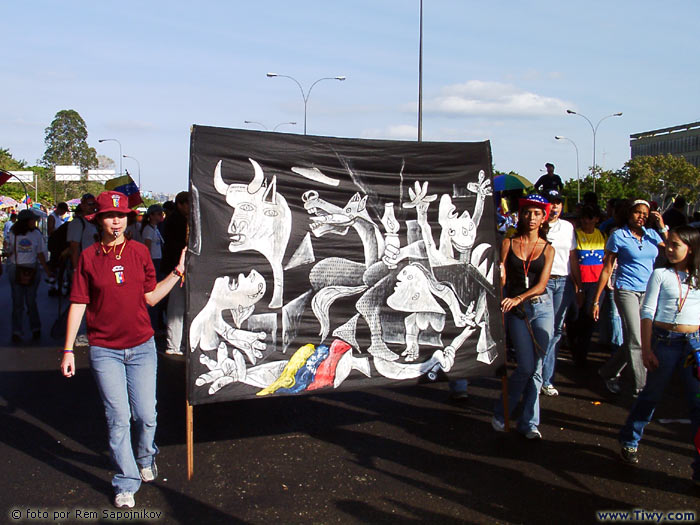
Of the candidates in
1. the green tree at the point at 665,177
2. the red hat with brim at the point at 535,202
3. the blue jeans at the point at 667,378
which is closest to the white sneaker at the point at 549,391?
the blue jeans at the point at 667,378

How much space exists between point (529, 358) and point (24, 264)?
7515 mm

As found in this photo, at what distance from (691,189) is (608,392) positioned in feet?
243

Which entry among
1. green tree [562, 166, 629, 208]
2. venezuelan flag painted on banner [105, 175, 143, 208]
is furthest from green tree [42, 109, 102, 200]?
venezuelan flag painted on banner [105, 175, 143, 208]

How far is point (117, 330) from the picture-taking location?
435 cm

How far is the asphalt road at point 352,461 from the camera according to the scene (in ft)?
13.9

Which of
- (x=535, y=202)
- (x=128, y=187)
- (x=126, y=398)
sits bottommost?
(x=126, y=398)

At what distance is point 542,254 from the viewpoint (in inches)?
223

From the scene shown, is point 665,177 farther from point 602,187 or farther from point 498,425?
point 498,425

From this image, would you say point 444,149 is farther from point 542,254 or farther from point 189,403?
point 189,403

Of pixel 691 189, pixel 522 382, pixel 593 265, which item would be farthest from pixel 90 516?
pixel 691 189

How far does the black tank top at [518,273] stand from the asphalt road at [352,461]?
115 centimetres

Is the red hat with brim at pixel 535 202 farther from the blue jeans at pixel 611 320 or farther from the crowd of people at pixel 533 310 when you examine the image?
the blue jeans at pixel 611 320

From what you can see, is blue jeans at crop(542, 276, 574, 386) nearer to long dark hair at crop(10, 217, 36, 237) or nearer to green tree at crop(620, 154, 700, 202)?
long dark hair at crop(10, 217, 36, 237)

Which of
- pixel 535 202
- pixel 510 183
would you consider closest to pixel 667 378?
pixel 535 202
